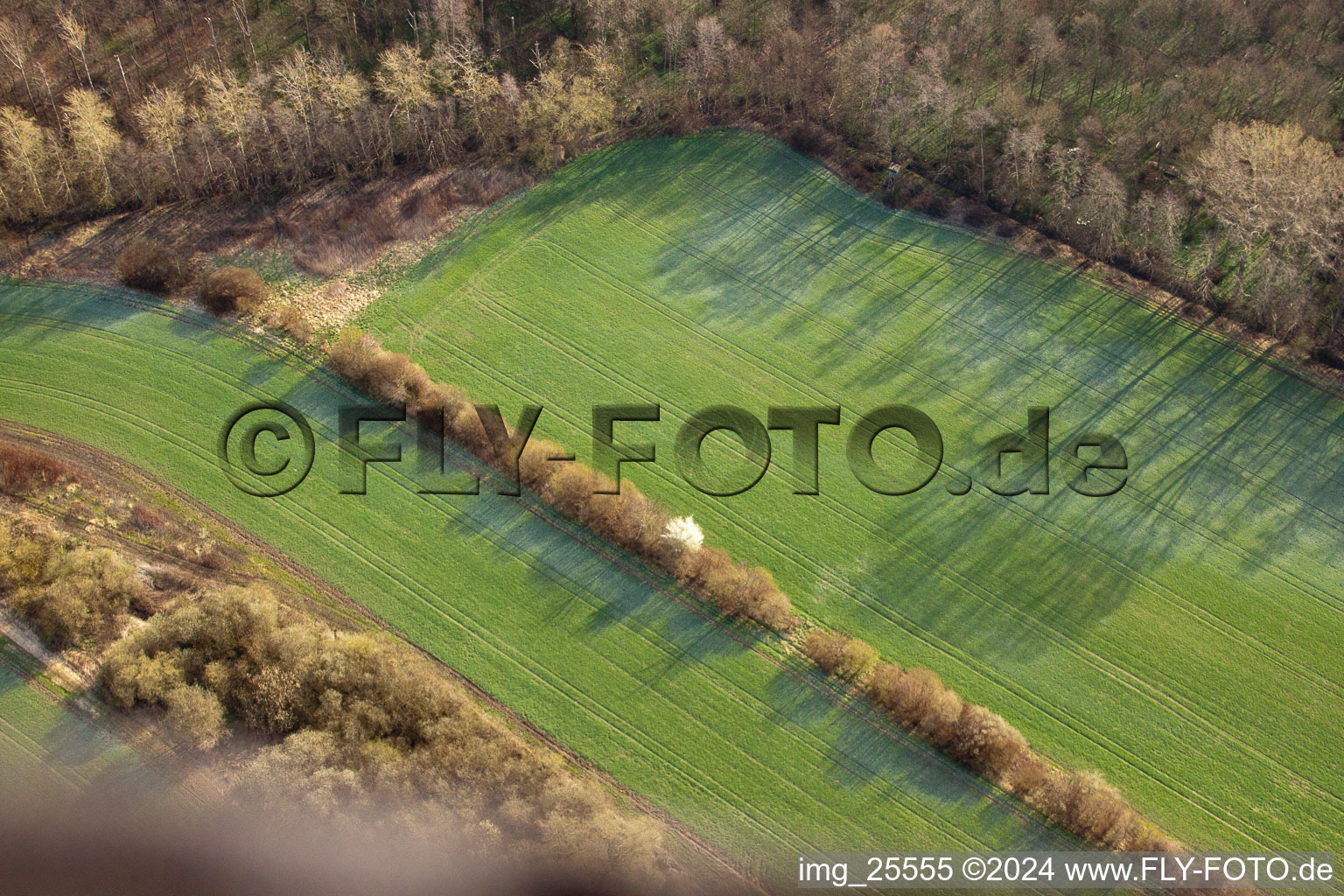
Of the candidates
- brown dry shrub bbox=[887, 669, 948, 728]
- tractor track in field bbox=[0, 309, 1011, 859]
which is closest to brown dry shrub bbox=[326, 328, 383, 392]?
tractor track in field bbox=[0, 309, 1011, 859]

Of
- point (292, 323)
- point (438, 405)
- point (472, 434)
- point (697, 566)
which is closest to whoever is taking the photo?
point (697, 566)

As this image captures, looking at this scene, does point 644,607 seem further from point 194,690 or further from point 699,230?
point 699,230

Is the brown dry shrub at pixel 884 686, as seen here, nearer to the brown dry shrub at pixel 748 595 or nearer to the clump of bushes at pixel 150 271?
the brown dry shrub at pixel 748 595

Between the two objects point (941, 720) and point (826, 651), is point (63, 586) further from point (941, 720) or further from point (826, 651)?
point (941, 720)

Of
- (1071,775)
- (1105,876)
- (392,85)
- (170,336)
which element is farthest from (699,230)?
(1105,876)

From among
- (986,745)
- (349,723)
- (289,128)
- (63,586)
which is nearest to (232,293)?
(289,128)

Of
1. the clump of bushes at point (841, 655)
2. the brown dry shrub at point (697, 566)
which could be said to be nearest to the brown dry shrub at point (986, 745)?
the clump of bushes at point (841, 655)
